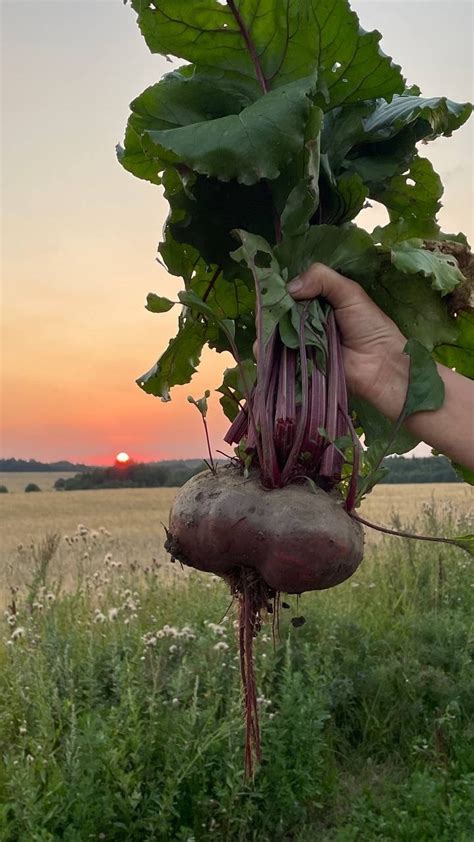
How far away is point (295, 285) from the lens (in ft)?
5.69

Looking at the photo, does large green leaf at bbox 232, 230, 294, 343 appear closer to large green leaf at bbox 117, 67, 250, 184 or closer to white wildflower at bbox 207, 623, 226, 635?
large green leaf at bbox 117, 67, 250, 184

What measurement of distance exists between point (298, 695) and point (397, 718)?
3.20 feet

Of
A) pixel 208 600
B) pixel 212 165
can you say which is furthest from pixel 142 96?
pixel 208 600

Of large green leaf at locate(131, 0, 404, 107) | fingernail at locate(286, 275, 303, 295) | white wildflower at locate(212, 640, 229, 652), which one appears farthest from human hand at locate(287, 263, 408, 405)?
white wildflower at locate(212, 640, 229, 652)

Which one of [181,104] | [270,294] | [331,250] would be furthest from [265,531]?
[181,104]

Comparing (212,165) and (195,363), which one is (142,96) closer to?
(212,165)

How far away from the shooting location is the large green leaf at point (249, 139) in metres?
1.62

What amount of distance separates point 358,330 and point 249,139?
0.54m

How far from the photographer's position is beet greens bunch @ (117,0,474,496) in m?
1.65

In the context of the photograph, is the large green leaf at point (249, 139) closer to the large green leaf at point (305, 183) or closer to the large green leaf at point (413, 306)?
the large green leaf at point (305, 183)

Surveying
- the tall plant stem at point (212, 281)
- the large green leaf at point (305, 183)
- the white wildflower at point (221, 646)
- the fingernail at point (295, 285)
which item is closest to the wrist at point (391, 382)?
the fingernail at point (295, 285)

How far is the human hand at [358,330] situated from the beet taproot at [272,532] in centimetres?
35

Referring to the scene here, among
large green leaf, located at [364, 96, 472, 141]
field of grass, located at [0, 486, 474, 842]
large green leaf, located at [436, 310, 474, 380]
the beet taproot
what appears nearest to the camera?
the beet taproot

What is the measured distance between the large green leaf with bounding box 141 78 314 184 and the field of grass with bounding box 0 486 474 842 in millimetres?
1896
